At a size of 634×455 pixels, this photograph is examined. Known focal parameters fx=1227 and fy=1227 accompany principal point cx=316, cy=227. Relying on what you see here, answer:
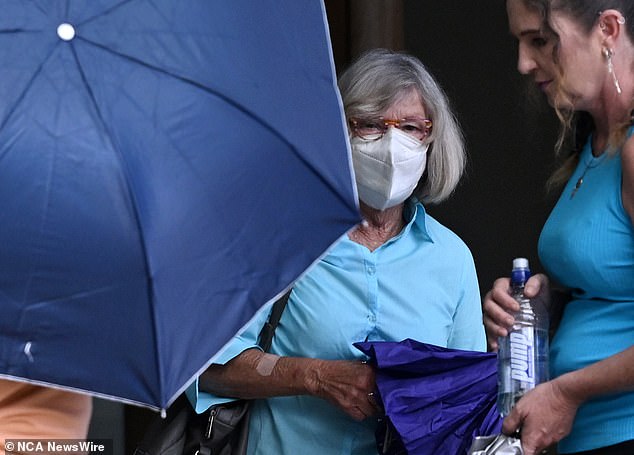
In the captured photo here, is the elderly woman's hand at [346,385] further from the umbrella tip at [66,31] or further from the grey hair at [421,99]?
the umbrella tip at [66,31]

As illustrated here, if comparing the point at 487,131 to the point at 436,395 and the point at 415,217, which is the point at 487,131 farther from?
the point at 436,395

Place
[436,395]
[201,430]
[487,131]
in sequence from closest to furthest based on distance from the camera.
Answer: [436,395] < [201,430] < [487,131]

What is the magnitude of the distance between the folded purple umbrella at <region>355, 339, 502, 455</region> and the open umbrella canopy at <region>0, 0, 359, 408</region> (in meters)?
0.53

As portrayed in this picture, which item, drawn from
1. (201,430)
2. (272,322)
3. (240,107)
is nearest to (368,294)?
(272,322)

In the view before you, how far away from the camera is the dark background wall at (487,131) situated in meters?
6.23

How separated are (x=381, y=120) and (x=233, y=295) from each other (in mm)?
976

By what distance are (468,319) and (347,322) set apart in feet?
1.21

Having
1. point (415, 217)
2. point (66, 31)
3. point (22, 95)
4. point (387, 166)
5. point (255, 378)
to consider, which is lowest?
point (255, 378)

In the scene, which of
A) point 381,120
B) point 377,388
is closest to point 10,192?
point 377,388

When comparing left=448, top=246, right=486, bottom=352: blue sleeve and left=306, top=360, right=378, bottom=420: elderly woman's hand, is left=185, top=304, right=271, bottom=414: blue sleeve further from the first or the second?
left=448, top=246, right=486, bottom=352: blue sleeve

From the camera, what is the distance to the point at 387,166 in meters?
3.14

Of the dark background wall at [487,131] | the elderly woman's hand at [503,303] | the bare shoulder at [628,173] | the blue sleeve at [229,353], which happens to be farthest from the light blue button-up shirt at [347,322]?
the dark background wall at [487,131]

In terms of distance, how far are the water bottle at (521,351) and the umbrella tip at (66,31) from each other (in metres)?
1.02

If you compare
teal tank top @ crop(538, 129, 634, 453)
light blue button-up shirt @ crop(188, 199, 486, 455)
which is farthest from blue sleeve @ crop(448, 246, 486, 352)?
teal tank top @ crop(538, 129, 634, 453)
